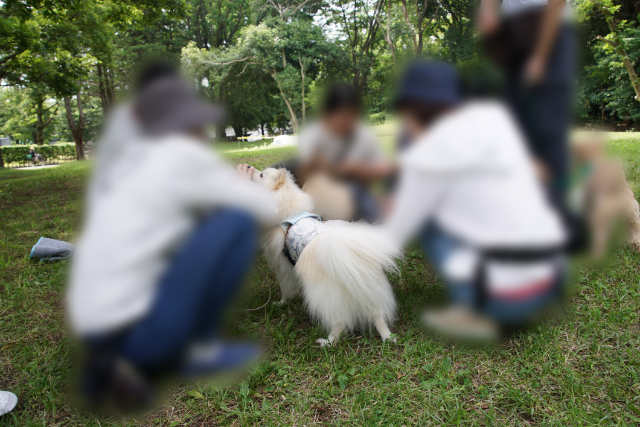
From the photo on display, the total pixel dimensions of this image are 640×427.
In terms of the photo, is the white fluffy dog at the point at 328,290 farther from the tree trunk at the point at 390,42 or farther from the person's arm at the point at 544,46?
the person's arm at the point at 544,46

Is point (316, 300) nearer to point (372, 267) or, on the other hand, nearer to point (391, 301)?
point (391, 301)

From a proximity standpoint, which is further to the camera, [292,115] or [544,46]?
[292,115]

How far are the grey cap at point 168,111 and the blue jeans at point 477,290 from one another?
32 centimetres

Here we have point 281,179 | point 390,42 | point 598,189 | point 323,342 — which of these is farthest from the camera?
point 323,342

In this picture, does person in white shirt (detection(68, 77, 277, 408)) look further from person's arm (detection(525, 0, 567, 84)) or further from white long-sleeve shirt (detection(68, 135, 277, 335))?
person's arm (detection(525, 0, 567, 84))

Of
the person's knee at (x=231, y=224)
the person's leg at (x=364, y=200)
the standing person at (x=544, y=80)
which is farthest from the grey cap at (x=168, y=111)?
the standing person at (x=544, y=80)

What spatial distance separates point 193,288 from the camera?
0.47m

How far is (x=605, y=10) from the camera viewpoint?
777 mm

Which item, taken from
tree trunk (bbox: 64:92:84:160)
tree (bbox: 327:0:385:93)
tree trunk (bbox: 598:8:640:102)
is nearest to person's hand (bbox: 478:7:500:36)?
tree (bbox: 327:0:385:93)

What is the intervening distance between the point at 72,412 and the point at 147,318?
11.2 feet

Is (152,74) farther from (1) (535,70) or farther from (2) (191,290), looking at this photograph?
(1) (535,70)

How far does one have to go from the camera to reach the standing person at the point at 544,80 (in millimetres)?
486

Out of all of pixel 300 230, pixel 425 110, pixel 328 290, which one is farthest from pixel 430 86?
pixel 328 290

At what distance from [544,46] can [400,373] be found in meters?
3.30
